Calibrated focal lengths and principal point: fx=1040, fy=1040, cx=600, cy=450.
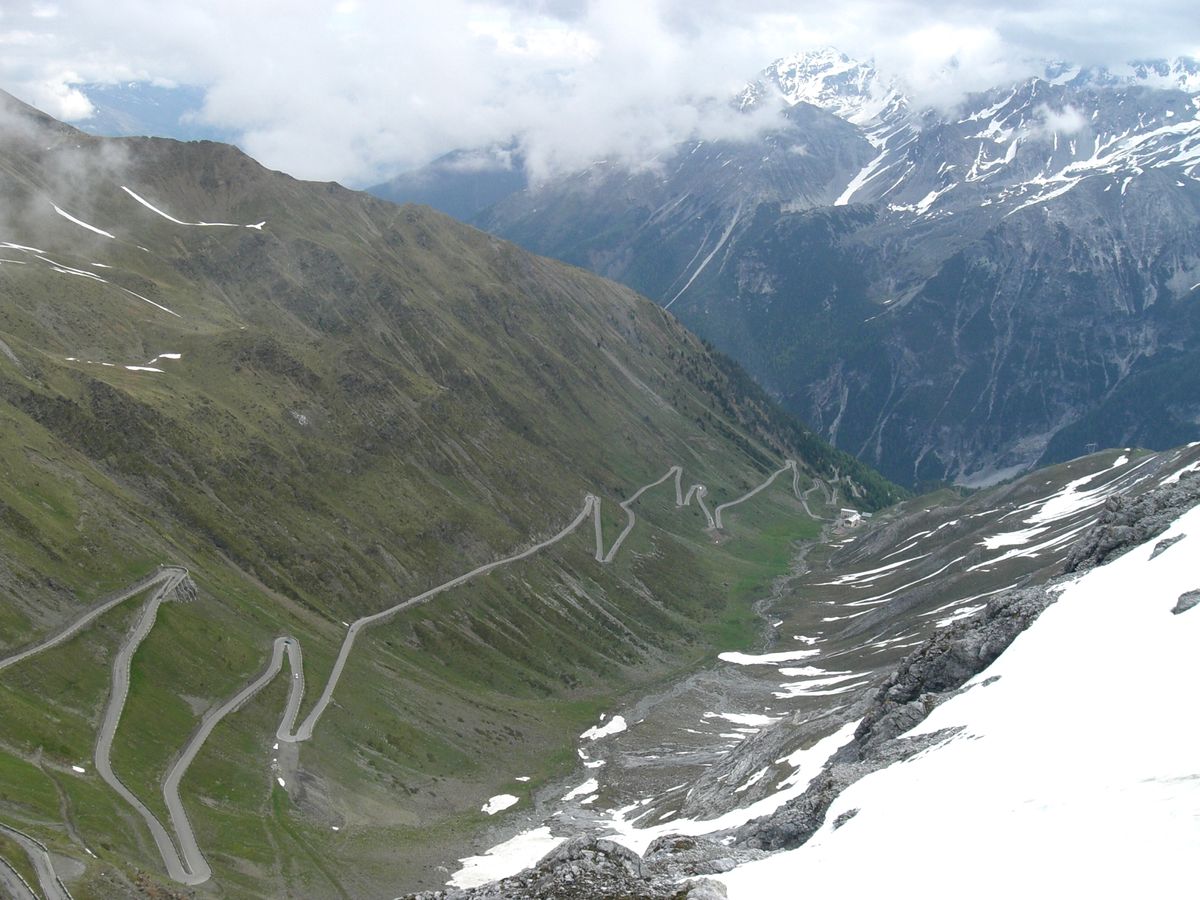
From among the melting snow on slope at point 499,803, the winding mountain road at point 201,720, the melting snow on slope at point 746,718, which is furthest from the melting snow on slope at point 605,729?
the winding mountain road at point 201,720

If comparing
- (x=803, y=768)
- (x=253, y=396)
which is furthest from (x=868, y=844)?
(x=253, y=396)

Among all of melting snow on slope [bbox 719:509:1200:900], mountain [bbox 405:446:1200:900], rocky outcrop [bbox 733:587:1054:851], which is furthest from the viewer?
rocky outcrop [bbox 733:587:1054:851]

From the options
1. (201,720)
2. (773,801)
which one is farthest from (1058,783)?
(201,720)

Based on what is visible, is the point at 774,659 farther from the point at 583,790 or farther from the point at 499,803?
the point at 499,803

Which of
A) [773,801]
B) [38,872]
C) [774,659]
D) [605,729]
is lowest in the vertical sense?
[774,659]

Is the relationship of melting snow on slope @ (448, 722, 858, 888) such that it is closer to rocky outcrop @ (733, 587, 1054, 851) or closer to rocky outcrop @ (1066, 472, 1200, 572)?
rocky outcrop @ (733, 587, 1054, 851)

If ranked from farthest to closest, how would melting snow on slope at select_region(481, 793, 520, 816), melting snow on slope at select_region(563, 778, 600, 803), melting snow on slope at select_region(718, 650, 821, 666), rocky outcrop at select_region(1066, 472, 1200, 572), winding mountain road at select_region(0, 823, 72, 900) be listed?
melting snow on slope at select_region(718, 650, 821, 666), melting snow on slope at select_region(563, 778, 600, 803), melting snow on slope at select_region(481, 793, 520, 816), rocky outcrop at select_region(1066, 472, 1200, 572), winding mountain road at select_region(0, 823, 72, 900)

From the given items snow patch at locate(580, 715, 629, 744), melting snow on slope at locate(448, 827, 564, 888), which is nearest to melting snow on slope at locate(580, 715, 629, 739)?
snow patch at locate(580, 715, 629, 744)
